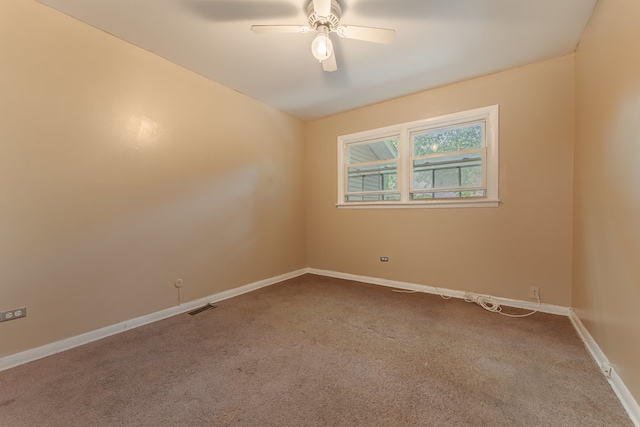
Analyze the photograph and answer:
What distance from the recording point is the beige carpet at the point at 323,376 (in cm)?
131

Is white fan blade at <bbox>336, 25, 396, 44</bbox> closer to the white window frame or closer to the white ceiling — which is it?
the white ceiling

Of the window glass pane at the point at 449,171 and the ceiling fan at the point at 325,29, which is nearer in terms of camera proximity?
the ceiling fan at the point at 325,29

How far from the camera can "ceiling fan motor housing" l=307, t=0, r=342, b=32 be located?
1825 mm

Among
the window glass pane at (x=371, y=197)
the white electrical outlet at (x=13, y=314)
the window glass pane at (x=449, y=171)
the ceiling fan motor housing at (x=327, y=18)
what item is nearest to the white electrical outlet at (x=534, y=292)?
the window glass pane at (x=449, y=171)

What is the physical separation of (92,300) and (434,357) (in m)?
2.77

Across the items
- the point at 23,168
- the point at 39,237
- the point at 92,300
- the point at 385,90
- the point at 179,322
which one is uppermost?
the point at 385,90

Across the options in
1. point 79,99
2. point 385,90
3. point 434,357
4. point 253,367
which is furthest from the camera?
point 385,90

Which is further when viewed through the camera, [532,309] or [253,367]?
[532,309]

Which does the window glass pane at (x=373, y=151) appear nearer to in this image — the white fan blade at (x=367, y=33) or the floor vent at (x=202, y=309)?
the white fan blade at (x=367, y=33)

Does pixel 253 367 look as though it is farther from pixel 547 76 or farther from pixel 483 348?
pixel 547 76

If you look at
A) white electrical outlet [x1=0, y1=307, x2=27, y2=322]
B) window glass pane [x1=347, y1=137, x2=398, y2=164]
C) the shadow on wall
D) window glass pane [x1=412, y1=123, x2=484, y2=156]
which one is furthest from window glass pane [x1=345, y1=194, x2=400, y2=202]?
white electrical outlet [x1=0, y1=307, x2=27, y2=322]

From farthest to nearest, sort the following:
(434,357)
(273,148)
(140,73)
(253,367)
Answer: (273,148) → (140,73) → (434,357) → (253,367)

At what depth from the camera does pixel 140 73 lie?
2.40m

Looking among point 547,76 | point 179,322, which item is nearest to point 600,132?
point 547,76
